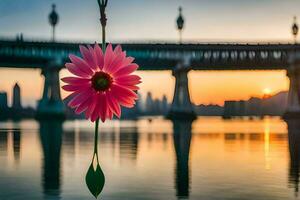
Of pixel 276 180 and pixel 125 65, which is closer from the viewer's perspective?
pixel 125 65

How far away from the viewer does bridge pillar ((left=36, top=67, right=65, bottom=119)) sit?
14612 cm

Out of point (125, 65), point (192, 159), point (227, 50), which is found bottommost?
point (192, 159)

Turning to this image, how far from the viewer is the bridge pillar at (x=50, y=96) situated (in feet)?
479

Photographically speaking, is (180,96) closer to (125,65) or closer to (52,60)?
(52,60)

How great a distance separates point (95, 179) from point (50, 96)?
146 m

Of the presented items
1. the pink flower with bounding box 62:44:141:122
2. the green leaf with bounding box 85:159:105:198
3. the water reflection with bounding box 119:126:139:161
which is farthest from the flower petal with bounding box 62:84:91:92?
the water reflection with bounding box 119:126:139:161

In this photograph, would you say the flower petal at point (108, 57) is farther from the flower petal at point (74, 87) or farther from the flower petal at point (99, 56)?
the flower petal at point (74, 87)

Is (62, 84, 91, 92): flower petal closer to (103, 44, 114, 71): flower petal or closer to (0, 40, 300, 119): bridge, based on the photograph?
(103, 44, 114, 71): flower petal

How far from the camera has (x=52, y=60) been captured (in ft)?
487

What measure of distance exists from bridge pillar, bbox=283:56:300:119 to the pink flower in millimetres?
152664

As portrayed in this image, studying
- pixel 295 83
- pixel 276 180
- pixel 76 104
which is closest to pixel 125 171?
pixel 276 180

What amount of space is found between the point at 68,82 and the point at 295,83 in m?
158

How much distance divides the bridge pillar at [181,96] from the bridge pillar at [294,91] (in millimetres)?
26725

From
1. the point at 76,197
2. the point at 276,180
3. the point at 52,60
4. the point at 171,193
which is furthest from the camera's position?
the point at 52,60
